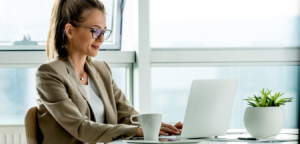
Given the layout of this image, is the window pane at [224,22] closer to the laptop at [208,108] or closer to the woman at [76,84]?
the woman at [76,84]

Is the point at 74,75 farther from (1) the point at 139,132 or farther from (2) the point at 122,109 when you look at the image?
(1) the point at 139,132

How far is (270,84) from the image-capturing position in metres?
2.50

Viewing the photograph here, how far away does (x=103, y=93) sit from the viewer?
5.69 ft

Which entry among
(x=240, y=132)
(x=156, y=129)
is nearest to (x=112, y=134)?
(x=156, y=129)

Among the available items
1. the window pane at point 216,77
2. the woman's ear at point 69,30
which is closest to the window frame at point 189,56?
the window pane at point 216,77

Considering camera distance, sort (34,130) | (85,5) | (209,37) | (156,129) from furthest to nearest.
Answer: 1. (209,37)
2. (85,5)
3. (34,130)
4. (156,129)

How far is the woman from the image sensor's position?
55.0 inches

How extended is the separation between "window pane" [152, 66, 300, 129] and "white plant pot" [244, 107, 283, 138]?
125 centimetres

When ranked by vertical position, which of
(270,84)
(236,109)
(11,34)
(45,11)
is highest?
(45,11)

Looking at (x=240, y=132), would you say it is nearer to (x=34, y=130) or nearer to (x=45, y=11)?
(x=34, y=130)

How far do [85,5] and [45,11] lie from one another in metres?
1.00

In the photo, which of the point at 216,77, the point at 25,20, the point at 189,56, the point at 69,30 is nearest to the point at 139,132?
the point at 69,30

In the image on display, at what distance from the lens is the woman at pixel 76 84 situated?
140 centimetres

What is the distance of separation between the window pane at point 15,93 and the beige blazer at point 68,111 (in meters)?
0.86
